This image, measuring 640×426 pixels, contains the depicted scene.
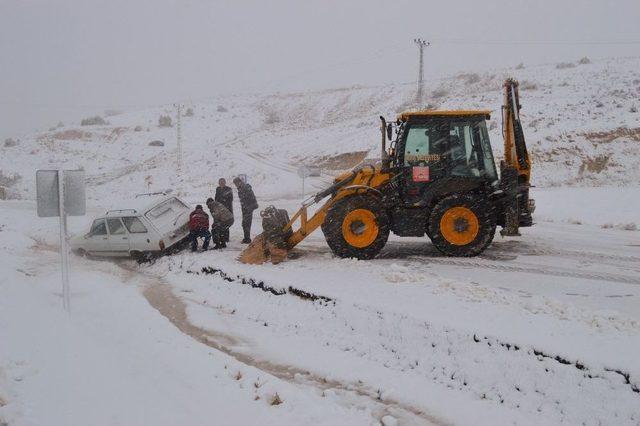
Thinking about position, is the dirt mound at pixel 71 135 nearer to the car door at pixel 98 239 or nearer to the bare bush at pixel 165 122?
the bare bush at pixel 165 122

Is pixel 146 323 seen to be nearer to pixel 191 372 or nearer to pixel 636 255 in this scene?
pixel 191 372

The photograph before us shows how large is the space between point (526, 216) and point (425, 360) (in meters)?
4.87

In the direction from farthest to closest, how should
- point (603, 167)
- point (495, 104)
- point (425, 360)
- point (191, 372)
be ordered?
1. point (495, 104)
2. point (603, 167)
3. point (425, 360)
4. point (191, 372)

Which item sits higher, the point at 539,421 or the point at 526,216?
the point at 526,216

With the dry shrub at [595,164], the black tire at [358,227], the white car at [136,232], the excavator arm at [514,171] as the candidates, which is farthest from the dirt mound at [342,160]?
the black tire at [358,227]

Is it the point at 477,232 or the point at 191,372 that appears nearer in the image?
the point at 191,372

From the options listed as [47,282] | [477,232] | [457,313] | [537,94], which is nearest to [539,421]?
[457,313]

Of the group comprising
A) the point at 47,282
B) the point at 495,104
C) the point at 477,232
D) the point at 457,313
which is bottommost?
the point at 47,282

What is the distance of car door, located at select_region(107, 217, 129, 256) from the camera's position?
11672mm

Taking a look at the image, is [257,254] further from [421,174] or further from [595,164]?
[595,164]

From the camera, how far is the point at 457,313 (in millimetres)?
6102

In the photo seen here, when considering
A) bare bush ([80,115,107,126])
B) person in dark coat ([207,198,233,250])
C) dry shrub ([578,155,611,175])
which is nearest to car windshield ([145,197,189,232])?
person in dark coat ([207,198,233,250])

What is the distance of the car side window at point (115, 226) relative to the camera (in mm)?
11711

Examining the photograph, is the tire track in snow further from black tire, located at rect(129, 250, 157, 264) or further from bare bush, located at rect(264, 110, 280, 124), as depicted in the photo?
bare bush, located at rect(264, 110, 280, 124)
